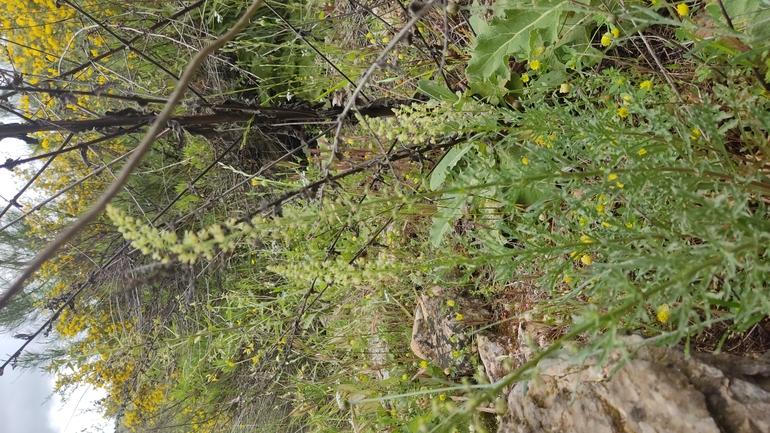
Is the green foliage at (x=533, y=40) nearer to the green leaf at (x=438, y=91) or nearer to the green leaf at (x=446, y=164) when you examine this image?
the green leaf at (x=438, y=91)

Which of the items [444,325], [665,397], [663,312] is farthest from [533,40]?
[444,325]

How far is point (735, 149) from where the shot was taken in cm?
183

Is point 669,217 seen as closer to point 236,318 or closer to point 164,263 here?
point 164,263

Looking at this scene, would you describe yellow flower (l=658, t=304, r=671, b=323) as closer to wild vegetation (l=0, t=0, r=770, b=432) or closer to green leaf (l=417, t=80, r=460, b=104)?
wild vegetation (l=0, t=0, r=770, b=432)

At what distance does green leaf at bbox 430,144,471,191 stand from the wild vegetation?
0.06ft

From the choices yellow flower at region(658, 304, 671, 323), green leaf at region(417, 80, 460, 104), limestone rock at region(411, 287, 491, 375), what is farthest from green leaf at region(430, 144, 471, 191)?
yellow flower at region(658, 304, 671, 323)

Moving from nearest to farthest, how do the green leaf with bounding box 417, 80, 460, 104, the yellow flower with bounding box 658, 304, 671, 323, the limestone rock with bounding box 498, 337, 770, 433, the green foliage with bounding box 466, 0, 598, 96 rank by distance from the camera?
the limestone rock with bounding box 498, 337, 770, 433 → the yellow flower with bounding box 658, 304, 671, 323 → the green foliage with bounding box 466, 0, 598, 96 → the green leaf with bounding box 417, 80, 460, 104

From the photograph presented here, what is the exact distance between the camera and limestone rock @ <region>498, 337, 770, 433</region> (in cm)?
123

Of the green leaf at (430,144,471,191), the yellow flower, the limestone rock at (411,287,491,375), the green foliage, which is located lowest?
the limestone rock at (411,287,491,375)

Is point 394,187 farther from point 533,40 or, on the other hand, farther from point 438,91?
point 533,40

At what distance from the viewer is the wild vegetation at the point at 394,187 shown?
1293 millimetres

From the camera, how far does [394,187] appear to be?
5.42 ft

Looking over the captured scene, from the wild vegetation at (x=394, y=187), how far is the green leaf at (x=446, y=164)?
0.02 m

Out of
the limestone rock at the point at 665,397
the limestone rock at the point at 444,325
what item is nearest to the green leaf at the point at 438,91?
the limestone rock at the point at 444,325
